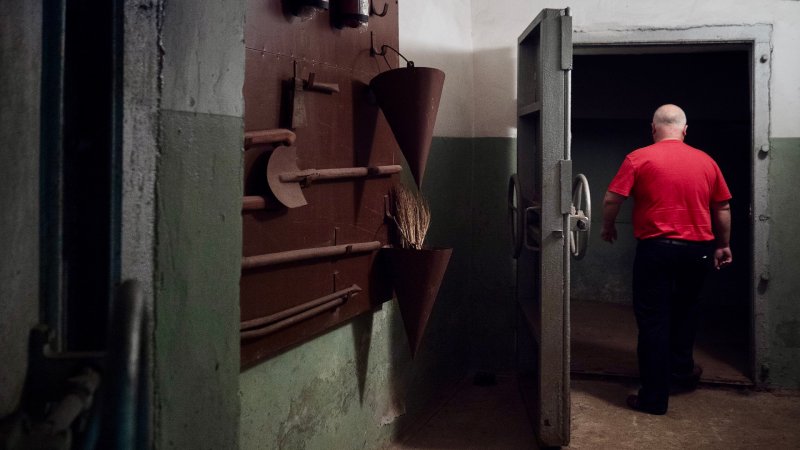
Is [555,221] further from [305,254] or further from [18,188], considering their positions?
[18,188]

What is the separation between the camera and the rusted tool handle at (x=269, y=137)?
1937 millimetres

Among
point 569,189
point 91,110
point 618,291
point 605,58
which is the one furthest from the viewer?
point 618,291

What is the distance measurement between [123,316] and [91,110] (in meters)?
0.34

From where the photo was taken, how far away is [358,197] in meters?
2.62

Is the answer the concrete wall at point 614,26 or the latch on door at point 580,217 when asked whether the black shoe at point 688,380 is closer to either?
the latch on door at point 580,217

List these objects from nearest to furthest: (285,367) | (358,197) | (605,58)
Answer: (285,367), (358,197), (605,58)

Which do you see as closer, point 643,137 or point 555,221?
point 555,221

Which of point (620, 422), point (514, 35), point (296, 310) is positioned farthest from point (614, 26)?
point (296, 310)

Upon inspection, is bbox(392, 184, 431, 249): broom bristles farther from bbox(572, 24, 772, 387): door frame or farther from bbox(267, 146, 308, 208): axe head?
bbox(572, 24, 772, 387): door frame

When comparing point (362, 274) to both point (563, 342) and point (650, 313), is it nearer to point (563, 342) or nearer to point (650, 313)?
point (563, 342)

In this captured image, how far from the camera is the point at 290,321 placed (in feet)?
7.07

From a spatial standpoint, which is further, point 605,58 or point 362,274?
point 605,58

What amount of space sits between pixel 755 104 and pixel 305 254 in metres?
2.89

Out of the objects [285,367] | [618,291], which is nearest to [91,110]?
[285,367]
